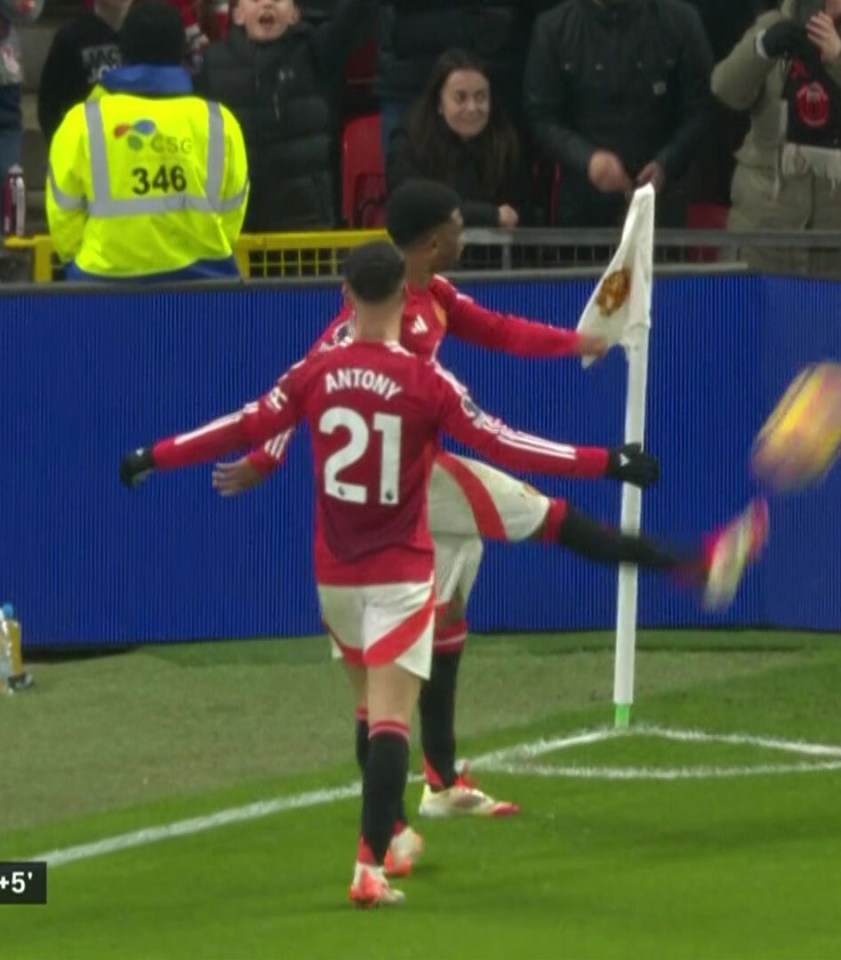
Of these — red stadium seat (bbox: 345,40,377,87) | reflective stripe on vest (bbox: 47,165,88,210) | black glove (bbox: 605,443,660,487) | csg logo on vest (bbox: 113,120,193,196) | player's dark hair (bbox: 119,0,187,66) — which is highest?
player's dark hair (bbox: 119,0,187,66)

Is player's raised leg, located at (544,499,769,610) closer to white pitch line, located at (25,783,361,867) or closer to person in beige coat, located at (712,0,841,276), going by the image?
white pitch line, located at (25,783,361,867)

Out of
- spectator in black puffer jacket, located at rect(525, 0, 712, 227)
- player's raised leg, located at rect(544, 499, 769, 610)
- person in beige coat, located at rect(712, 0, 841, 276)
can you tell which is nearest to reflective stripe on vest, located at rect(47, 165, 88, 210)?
spectator in black puffer jacket, located at rect(525, 0, 712, 227)

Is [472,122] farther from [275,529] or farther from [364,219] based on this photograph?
[275,529]

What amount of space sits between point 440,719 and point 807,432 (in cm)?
162

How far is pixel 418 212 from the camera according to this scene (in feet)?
30.7

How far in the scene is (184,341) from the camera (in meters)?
12.8

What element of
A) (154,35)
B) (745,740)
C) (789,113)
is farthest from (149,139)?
(745,740)

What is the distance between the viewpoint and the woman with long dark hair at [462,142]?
13.8 m

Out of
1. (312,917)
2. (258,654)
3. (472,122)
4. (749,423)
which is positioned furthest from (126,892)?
(472,122)

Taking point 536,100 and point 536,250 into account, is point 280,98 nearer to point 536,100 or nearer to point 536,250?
point 536,100

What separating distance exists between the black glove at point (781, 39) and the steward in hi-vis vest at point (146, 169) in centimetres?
249

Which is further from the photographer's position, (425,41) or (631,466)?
(425,41)

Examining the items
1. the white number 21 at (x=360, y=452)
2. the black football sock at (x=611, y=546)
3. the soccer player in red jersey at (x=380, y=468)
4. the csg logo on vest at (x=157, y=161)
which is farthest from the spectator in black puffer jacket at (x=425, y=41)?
the white number 21 at (x=360, y=452)

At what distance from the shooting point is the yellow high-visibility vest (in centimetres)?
1252
